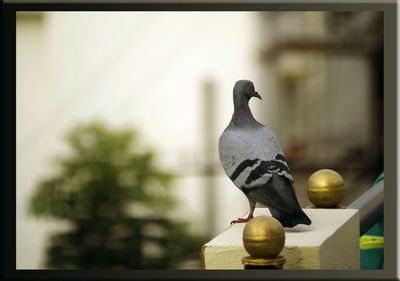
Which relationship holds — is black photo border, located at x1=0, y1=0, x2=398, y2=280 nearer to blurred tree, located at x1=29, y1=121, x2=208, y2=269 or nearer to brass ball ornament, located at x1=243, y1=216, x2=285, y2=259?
brass ball ornament, located at x1=243, y1=216, x2=285, y2=259

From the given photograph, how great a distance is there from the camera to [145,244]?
5.32 metres

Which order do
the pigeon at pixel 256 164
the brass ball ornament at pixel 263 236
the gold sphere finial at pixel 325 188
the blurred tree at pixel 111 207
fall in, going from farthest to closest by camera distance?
the blurred tree at pixel 111 207, the gold sphere finial at pixel 325 188, the pigeon at pixel 256 164, the brass ball ornament at pixel 263 236

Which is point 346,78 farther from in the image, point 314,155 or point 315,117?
point 314,155

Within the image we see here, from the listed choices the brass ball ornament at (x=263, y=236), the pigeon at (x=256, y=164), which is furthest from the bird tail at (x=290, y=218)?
the brass ball ornament at (x=263, y=236)

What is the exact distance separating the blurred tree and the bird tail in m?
3.46

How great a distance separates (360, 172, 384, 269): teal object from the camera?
252 centimetres

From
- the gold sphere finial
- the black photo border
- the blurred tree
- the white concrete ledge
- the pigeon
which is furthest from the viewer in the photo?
the blurred tree

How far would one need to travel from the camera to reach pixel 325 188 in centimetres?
218

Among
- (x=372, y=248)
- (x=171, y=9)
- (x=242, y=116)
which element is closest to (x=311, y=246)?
(x=242, y=116)

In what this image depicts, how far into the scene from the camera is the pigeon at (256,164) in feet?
5.93

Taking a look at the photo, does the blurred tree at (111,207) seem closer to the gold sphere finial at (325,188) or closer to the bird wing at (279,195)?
the gold sphere finial at (325,188)

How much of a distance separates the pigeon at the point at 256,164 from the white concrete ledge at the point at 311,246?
6 cm

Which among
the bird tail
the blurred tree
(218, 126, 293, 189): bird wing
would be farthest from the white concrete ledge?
the blurred tree

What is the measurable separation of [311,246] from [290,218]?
0.41 ft
